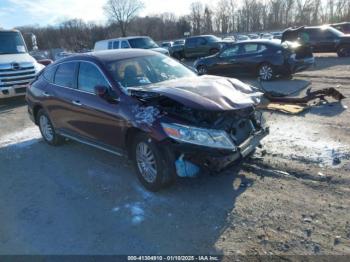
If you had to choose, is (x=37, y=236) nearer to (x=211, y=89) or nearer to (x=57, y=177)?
(x=57, y=177)

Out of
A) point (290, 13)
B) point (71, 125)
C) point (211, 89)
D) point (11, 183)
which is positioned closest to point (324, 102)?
point (211, 89)

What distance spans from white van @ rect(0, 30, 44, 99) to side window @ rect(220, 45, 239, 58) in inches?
284

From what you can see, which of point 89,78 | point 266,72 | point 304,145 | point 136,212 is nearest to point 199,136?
point 136,212

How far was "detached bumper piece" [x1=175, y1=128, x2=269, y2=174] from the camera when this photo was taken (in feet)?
13.2

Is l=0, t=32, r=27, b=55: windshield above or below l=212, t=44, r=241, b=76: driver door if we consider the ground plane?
above

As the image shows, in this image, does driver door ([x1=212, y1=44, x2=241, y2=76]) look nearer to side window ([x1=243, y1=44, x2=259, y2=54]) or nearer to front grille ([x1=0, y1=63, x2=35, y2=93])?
side window ([x1=243, y1=44, x2=259, y2=54])

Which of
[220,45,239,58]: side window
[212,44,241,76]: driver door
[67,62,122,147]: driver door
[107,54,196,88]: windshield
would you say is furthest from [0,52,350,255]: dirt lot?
[220,45,239,58]: side window

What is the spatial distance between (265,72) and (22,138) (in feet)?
27.6

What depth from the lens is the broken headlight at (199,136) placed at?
4.03 m

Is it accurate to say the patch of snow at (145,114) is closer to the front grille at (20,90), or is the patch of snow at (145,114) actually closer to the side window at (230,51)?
the front grille at (20,90)

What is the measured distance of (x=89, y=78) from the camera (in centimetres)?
548

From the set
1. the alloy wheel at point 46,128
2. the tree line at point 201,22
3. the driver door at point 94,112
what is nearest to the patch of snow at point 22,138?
the alloy wheel at point 46,128

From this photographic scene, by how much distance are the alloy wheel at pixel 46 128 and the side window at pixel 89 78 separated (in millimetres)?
1780

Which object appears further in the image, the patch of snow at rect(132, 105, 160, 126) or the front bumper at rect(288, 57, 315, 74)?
the front bumper at rect(288, 57, 315, 74)
